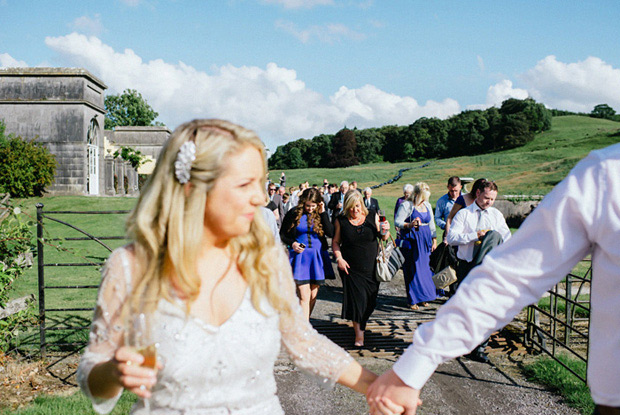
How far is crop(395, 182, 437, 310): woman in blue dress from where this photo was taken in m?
9.48

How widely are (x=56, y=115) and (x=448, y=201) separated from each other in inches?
1052

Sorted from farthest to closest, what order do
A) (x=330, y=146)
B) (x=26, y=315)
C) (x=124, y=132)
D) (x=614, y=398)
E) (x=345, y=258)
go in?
1. (x=330, y=146)
2. (x=124, y=132)
3. (x=345, y=258)
4. (x=26, y=315)
5. (x=614, y=398)

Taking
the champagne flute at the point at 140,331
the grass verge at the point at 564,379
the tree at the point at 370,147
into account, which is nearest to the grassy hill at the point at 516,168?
the tree at the point at 370,147

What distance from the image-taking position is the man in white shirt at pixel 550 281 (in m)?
1.74

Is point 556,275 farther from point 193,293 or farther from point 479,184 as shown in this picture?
point 479,184

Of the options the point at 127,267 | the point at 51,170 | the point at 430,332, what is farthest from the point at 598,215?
the point at 51,170

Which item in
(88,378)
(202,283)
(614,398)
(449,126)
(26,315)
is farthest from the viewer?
(449,126)

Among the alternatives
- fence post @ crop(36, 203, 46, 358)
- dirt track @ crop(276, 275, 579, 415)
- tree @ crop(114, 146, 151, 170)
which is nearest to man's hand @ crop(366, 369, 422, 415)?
dirt track @ crop(276, 275, 579, 415)

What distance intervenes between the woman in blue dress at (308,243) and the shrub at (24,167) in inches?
879

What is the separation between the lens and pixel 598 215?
1.77 m

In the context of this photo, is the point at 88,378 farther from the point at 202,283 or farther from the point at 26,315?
the point at 26,315

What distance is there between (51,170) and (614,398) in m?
30.3

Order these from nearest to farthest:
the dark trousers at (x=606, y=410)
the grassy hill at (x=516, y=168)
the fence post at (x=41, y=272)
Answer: the dark trousers at (x=606, y=410) → the fence post at (x=41, y=272) → the grassy hill at (x=516, y=168)

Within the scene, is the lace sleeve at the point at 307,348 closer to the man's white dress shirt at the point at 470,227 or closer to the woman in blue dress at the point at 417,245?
the man's white dress shirt at the point at 470,227
